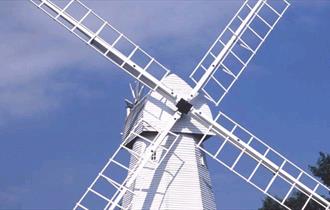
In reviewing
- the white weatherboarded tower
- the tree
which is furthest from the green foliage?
the white weatherboarded tower

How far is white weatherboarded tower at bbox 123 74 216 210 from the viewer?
17.6m

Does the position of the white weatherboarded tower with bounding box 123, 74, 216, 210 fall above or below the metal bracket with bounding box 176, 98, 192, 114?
below

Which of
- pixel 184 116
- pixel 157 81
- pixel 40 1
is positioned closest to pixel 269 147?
pixel 184 116

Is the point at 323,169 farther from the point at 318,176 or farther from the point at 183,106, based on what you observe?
the point at 183,106

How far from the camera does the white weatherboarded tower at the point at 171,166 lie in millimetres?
17578

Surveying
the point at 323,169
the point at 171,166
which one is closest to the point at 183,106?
the point at 171,166

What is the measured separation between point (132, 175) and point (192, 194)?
79.7 inches

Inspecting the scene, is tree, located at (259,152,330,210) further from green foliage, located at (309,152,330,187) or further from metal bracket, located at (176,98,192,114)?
metal bracket, located at (176,98,192,114)

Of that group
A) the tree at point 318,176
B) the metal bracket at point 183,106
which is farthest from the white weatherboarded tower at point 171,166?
the tree at point 318,176

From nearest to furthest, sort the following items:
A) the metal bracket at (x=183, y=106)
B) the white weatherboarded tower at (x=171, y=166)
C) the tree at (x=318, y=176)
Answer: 1. the metal bracket at (x=183, y=106)
2. the white weatherboarded tower at (x=171, y=166)
3. the tree at (x=318, y=176)

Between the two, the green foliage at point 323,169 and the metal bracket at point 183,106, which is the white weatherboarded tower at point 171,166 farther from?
the green foliage at point 323,169

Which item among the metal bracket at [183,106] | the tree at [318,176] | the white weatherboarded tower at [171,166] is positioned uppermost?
the tree at [318,176]

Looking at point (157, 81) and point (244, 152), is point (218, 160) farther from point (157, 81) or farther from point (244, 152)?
point (157, 81)

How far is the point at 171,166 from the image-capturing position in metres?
17.8
